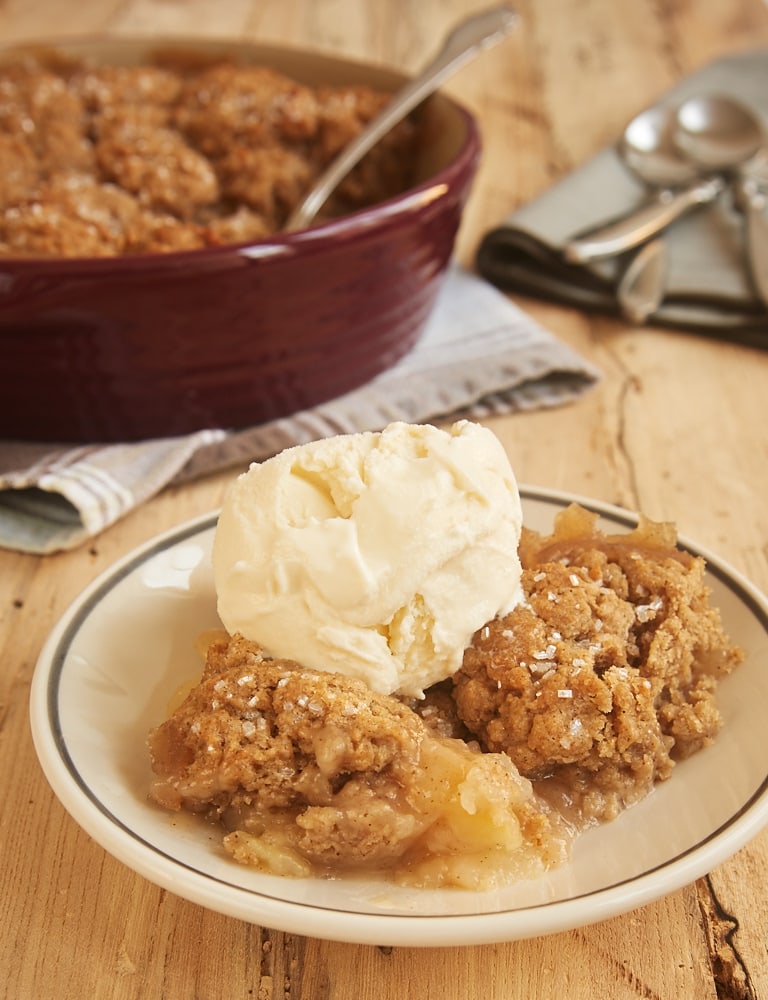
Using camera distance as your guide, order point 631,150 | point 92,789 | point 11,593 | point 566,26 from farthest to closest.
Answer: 1. point 566,26
2. point 631,150
3. point 11,593
4. point 92,789

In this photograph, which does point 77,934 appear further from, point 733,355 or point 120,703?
point 733,355

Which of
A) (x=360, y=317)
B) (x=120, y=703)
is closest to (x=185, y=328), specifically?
(x=360, y=317)

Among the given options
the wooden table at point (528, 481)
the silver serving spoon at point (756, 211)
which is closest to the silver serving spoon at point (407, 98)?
the wooden table at point (528, 481)

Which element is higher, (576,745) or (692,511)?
(576,745)

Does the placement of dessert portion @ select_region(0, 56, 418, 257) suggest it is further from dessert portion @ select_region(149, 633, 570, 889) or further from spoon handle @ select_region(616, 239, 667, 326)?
dessert portion @ select_region(149, 633, 570, 889)

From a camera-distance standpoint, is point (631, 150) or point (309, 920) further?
point (631, 150)

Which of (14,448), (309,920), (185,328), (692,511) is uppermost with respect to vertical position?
(309,920)

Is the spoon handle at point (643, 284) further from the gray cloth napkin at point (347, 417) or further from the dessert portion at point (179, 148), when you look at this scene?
the dessert portion at point (179, 148)
